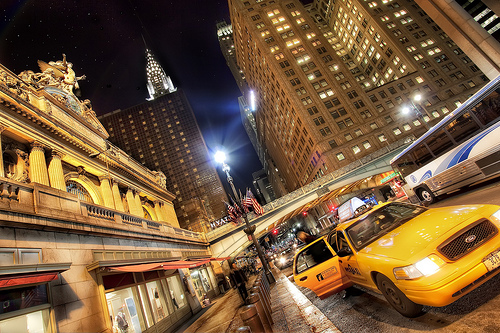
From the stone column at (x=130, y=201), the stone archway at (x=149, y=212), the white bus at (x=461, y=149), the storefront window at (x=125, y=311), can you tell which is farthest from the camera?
the stone archway at (x=149, y=212)

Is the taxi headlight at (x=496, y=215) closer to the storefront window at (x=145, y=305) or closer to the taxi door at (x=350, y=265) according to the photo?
the taxi door at (x=350, y=265)

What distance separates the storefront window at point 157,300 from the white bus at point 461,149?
17.8 m

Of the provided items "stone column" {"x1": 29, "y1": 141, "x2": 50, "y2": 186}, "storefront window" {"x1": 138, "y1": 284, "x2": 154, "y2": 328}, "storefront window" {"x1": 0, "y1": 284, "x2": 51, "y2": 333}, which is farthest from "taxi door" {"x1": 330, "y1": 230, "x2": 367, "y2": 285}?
"stone column" {"x1": 29, "y1": 141, "x2": 50, "y2": 186}

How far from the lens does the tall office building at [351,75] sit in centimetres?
5459

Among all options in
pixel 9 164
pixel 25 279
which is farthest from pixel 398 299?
pixel 9 164

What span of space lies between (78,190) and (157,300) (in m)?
10.5

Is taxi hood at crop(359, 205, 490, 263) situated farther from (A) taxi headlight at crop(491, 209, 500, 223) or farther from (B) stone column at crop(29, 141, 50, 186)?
(B) stone column at crop(29, 141, 50, 186)

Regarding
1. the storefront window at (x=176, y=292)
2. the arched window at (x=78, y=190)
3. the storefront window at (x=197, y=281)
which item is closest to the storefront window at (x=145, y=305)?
the storefront window at (x=176, y=292)

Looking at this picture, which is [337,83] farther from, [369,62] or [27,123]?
[27,123]

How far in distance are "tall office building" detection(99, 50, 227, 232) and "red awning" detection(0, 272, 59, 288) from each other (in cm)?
8435

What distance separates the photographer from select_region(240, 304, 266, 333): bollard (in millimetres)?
4434

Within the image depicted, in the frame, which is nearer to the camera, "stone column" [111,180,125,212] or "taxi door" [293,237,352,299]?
"taxi door" [293,237,352,299]

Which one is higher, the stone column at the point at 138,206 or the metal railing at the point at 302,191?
the stone column at the point at 138,206

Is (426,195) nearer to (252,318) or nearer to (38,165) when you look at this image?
(252,318)
